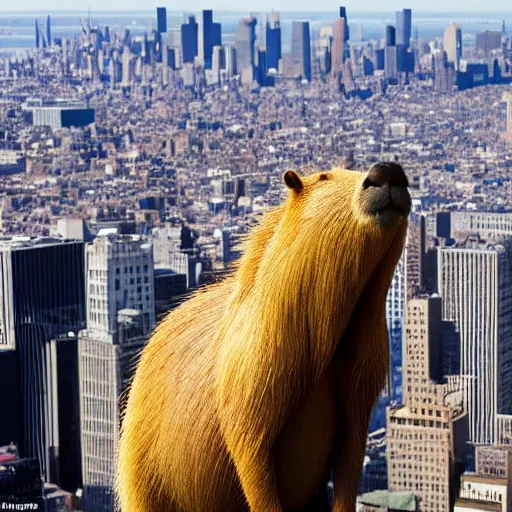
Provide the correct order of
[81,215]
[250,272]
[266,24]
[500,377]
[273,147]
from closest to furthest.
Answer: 1. [250,272]
2. [500,377]
3. [81,215]
4. [273,147]
5. [266,24]

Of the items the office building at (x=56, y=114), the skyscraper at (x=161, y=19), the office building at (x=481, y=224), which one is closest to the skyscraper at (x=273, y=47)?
the skyscraper at (x=161, y=19)

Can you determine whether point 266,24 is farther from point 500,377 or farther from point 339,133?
point 500,377

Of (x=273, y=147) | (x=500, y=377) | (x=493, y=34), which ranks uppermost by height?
(x=493, y=34)

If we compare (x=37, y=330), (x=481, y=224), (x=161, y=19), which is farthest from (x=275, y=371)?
(x=161, y=19)

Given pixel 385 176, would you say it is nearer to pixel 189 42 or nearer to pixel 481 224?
pixel 481 224

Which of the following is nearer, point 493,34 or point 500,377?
point 500,377

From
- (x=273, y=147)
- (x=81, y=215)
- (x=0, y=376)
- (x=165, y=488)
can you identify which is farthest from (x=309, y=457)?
(x=273, y=147)

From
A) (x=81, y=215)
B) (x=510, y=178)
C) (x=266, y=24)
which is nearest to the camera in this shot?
(x=81, y=215)
